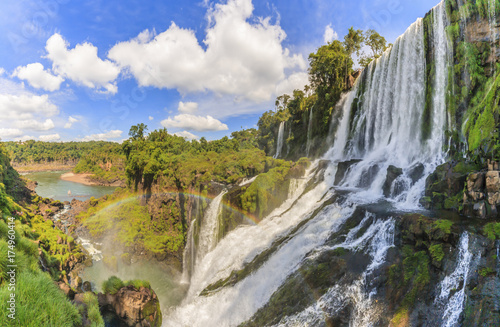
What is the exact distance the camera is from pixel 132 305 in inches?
440

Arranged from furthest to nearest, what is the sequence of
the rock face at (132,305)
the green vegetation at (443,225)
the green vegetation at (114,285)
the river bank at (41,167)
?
the river bank at (41,167) < the green vegetation at (114,285) < the rock face at (132,305) < the green vegetation at (443,225)

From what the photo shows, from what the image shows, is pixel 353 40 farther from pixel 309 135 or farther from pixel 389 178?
pixel 389 178

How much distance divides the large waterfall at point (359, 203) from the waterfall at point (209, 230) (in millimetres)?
408

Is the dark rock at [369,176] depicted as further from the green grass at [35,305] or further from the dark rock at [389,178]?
the green grass at [35,305]

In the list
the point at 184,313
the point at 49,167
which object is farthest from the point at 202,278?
the point at 49,167

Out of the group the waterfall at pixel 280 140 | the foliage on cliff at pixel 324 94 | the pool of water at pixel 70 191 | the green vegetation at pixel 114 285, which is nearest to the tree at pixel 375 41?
the foliage on cliff at pixel 324 94

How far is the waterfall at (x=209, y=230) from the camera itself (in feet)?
61.2

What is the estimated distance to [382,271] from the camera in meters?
7.70

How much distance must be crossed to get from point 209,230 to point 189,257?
3.51 m

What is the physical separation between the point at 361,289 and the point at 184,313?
31.5ft

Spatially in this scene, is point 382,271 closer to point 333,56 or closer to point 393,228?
point 393,228

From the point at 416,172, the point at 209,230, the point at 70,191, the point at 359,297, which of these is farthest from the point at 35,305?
the point at 70,191

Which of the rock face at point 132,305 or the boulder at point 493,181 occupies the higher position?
the boulder at point 493,181

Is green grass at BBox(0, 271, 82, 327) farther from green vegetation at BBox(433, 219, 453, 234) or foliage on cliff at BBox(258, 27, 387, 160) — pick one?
foliage on cliff at BBox(258, 27, 387, 160)
